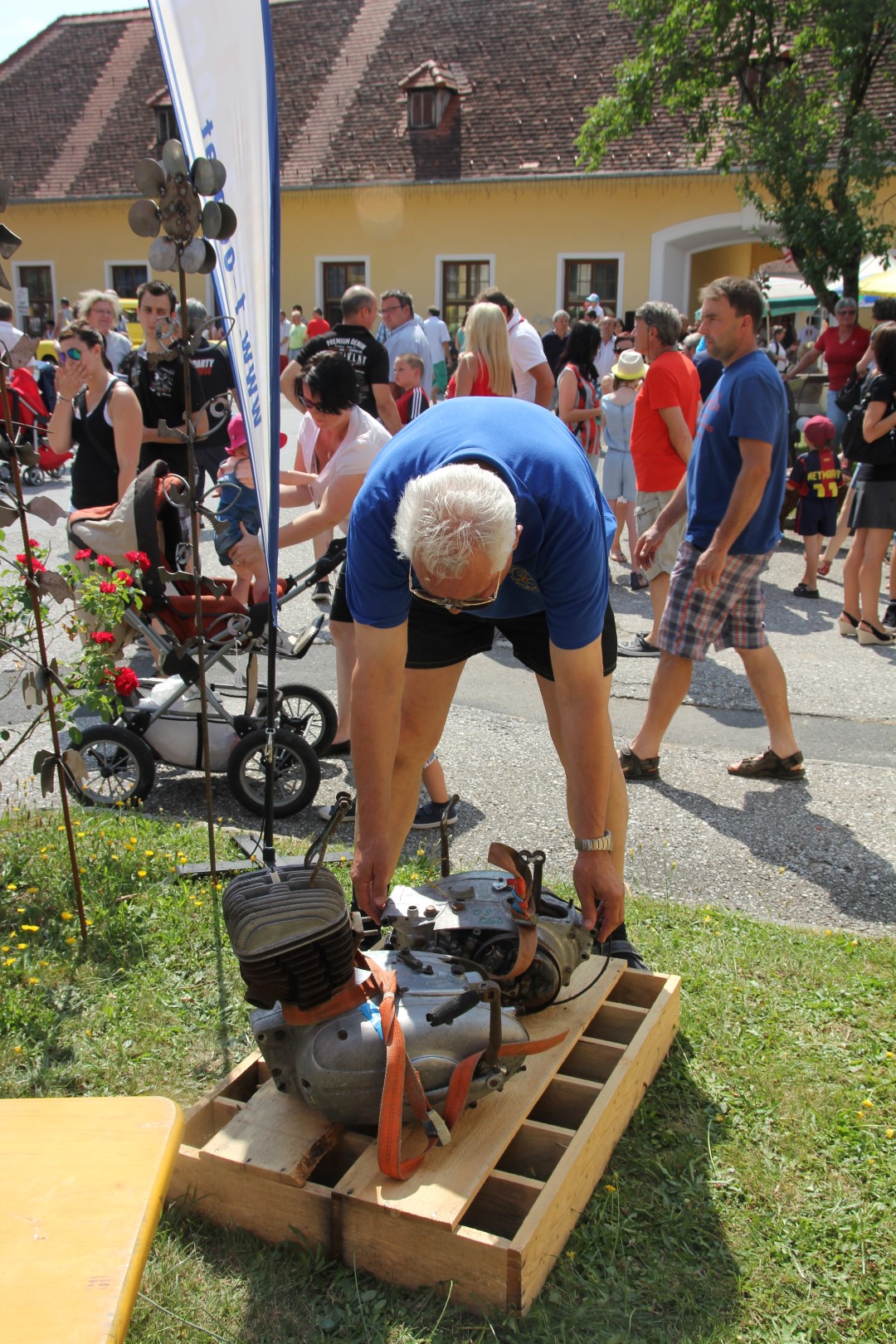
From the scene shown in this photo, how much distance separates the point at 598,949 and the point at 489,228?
2585 cm

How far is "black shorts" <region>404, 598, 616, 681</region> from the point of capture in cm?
307

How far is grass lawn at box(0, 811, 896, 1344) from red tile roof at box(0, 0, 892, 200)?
23.5 m

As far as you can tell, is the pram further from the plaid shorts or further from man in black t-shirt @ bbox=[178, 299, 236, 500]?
man in black t-shirt @ bbox=[178, 299, 236, 500]

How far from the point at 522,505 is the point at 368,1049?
122cm

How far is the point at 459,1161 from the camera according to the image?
2312mm

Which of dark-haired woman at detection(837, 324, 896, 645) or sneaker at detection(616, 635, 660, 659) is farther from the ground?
dark-haired woman at detection(837, 324, 896, 645)

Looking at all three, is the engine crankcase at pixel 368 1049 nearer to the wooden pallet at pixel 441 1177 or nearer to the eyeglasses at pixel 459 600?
the wooden pallet at pixel 441 1177

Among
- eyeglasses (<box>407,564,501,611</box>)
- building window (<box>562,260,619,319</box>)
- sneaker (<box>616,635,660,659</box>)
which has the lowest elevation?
sneaker (<box>616,635,660,659</box>)

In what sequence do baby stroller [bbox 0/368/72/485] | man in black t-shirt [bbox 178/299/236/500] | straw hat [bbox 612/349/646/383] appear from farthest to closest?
straw hat [bbox 612/349/646/383] < baby stroller [bbox 0/368/72/485] < man in black t-shirt [bbox 178/299/236/500]

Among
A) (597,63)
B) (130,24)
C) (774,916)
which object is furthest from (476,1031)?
(130,24)

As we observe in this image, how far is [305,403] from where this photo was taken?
4.84 meters

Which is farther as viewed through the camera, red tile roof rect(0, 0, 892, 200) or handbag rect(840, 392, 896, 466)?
red tile roof rect(0, 0, 892, 200)

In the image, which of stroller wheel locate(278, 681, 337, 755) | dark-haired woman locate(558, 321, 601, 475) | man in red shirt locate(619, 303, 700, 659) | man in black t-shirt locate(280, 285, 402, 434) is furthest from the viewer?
dark-haired woman locate(558, 321, 601, 475)

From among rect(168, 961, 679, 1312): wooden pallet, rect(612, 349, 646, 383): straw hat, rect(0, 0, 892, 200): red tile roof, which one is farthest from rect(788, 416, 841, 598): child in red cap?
rect(0, 0, 892, 200): red tile roof
